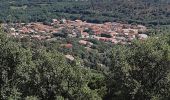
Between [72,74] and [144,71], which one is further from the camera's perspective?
[144,71]

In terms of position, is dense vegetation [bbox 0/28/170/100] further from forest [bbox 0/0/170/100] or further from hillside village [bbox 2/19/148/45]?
hillside village [bbox 2/19/148/45]

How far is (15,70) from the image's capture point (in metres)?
31.8

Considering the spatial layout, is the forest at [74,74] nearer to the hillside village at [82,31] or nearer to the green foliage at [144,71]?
the green foliage at [144,71]

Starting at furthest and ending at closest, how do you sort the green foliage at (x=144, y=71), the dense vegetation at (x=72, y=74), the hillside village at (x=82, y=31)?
the hillside village at (x=82, y=31)
the green foliage at (x=144, y=71)
the dense vegetation at (x=72, y=74)

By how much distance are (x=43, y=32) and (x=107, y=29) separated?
1036 inches

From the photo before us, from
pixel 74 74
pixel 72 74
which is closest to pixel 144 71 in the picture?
pixel 74 74

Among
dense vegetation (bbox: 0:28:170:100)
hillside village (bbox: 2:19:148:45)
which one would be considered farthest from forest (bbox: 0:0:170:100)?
hillside village (bbox: 2:19:148:45)

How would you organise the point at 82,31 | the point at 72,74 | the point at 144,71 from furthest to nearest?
the point at 82,31
the point at 144,71
the point at 72,74

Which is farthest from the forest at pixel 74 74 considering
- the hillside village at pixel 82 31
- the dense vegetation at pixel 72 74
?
the hillside village at pixel 82 31

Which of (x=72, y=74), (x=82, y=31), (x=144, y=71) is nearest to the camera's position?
(x=72, y=74)

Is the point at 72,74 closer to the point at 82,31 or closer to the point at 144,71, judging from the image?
the point at 144,71

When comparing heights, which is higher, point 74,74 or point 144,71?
point 74,74

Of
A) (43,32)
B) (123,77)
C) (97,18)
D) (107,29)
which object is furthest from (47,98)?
(97,18)

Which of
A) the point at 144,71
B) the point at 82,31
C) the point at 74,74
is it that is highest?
the point at 74,74
